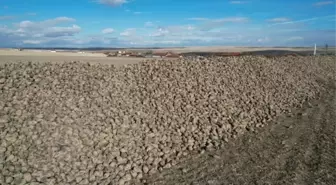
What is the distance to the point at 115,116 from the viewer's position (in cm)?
949

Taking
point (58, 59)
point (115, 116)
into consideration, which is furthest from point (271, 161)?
point (58, 59)

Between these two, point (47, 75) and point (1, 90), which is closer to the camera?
point (1, 90)

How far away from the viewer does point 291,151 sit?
383 inches

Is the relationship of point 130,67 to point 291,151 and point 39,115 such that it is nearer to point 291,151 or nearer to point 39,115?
point 39,115

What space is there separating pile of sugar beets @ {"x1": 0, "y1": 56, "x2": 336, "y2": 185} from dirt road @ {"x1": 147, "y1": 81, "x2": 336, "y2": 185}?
48cm

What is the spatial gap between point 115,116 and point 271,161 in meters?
4.18

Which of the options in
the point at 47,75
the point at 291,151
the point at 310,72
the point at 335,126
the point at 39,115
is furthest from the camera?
the point at 310,72

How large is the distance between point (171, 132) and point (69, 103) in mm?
2841

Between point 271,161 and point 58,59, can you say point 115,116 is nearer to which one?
point 271,161

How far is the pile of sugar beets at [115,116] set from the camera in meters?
7.63

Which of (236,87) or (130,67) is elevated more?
(130,67)

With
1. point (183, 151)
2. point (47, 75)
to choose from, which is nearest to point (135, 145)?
point (183, 151)

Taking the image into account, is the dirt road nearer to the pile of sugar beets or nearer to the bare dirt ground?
the pile of sugar beets

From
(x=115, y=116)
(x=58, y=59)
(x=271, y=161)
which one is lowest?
(x=271, y=161)
